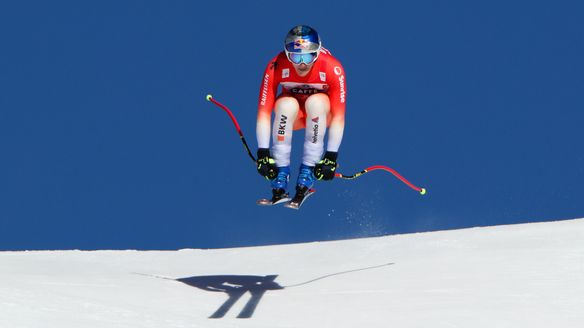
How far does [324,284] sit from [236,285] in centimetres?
88

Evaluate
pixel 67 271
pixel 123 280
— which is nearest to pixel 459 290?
pixel 123 280

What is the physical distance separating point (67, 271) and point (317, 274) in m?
2.60

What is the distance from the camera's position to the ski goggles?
936 cm

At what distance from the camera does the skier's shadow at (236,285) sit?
30.1 feet

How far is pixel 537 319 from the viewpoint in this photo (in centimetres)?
798

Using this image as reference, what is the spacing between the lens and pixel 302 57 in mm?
9359

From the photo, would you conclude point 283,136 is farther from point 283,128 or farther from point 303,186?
point 303,186

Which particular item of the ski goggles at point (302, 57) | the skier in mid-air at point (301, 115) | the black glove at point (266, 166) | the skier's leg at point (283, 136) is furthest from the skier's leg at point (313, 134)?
the ski goggles at point (302, 57)

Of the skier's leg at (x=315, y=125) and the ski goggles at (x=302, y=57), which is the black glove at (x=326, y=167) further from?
the ski goggles at (x=302, y=57)

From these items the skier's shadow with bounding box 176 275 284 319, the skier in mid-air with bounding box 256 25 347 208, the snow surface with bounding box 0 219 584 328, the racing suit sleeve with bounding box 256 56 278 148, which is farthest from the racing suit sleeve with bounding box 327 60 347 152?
the skier's shadow with bounding box 176 275 284 319

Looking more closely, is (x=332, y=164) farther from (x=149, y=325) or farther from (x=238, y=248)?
(x=238, y=248)

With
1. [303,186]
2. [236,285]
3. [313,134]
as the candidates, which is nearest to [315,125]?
[313,134]

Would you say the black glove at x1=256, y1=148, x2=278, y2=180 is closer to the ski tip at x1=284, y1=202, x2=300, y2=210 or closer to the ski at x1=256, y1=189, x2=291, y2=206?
the ski at x1=256, y1=189, x2=291, y2=206


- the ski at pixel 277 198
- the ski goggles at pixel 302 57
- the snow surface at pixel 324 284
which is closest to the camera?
the snow surface at pixel 324 284
